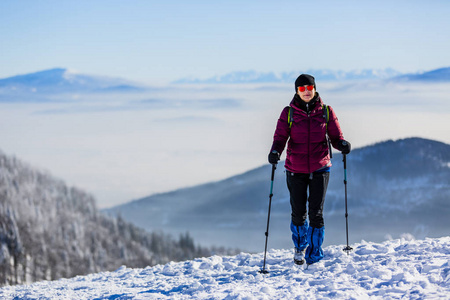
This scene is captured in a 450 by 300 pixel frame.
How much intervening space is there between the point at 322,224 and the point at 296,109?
7.40 ft

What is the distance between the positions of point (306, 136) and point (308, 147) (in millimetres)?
209

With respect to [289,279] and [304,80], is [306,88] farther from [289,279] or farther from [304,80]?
[289,279]

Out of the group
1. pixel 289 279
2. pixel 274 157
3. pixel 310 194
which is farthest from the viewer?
pixel 310 194

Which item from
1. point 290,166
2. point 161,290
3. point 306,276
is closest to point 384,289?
point 306,276

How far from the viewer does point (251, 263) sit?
1138 cm

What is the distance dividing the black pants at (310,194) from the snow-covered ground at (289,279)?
0.96 metres

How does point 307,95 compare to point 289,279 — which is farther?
point 307,95

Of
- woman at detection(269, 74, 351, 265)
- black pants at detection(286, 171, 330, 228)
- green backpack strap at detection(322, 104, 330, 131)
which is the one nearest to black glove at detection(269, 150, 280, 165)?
woman at detection(269, 74, 351, 265)

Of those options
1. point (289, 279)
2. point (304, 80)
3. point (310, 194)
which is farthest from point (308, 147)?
point (289, 279)

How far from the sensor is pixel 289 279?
371 inches

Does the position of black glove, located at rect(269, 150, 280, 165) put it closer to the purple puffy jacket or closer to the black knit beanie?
the purple puffy jacket

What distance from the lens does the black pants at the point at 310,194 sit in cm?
972

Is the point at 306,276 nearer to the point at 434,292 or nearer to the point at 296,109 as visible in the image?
the point at 434,292

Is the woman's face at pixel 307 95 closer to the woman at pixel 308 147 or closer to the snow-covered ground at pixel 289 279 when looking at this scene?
the woman at pixel 308 147
